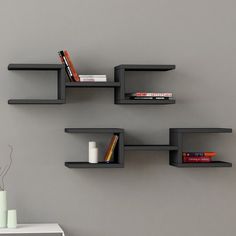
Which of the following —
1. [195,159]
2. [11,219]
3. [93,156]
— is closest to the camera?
[11,219]

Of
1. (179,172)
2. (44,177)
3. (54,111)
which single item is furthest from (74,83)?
(179,172)

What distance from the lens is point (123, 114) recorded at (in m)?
3.91

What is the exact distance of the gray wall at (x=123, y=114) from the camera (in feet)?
12.5

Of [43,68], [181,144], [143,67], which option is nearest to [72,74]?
[43,68]

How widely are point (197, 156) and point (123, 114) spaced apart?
1.74 ft

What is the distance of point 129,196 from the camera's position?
393cm

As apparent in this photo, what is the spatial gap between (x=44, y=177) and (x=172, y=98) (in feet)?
3.10

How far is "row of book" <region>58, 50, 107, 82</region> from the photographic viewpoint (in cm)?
367

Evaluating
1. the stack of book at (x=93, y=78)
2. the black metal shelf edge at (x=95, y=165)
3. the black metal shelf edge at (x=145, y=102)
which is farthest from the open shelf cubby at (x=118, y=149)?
the stack of book at (x=93, y=78)

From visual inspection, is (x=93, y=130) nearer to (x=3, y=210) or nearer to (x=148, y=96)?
(x=148, y=96)

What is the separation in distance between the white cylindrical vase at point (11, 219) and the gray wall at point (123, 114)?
0.19 meters

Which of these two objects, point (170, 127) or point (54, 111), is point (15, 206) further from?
point (170, 127)

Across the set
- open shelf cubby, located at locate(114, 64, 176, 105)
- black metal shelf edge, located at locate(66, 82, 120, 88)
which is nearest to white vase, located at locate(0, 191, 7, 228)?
black metal shelf edge, located at locate(66, 82, 120, 88)

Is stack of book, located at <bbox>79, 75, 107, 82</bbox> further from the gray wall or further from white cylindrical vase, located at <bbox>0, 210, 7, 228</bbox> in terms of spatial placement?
white cylindrical vase, located at <bbox>0, 210, 7, 228</bbox>
